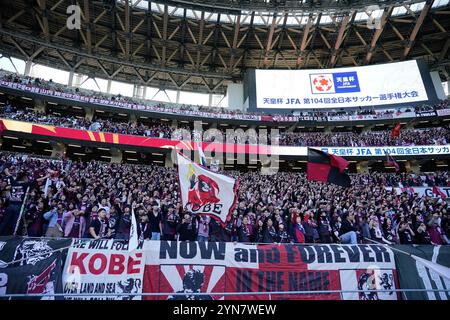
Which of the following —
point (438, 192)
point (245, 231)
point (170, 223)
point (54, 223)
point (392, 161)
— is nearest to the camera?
point (54, 223)

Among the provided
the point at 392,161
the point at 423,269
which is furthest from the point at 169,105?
the point at 423,269

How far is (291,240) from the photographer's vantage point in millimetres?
8117

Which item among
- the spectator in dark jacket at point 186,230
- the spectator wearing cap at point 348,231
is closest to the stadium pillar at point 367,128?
the spectator wearing cap at point 348,231

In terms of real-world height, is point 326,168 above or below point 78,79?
below

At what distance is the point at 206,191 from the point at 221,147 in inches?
760

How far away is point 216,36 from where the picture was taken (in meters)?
29.6

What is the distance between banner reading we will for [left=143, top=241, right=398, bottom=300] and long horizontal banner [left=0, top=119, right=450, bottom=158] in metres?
19.5

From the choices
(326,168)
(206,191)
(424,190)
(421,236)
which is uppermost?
(424,190)

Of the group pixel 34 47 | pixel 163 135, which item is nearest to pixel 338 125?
pixel 163 135

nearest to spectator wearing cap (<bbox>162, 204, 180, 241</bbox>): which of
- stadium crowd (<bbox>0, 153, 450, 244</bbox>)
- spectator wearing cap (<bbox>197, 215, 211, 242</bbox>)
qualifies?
stadium crowd (<bbox>0, 153, 450, 244</bbox>)

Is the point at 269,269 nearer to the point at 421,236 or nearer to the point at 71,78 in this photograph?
the point at 421,236

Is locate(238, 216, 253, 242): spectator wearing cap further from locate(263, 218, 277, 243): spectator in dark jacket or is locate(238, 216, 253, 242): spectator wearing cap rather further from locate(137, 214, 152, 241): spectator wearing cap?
locate(137, 214, 152, 241): spectator wearing cap

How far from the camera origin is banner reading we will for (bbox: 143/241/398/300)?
5664 mm

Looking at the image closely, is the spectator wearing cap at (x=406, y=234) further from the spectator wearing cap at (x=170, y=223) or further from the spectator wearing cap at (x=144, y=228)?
the spectator wearing cap at (x=144, y=228)
